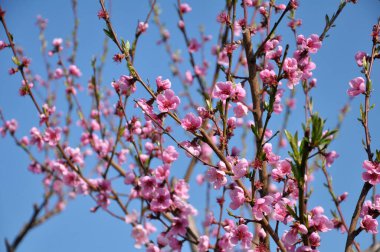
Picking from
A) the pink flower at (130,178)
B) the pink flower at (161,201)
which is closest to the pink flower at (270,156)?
the pink flower at (161,201)

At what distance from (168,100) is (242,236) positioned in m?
1.12

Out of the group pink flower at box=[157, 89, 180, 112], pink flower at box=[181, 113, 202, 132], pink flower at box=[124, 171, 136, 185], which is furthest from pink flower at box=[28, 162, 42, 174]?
pink flower at box=[181, 113, 202, 132]

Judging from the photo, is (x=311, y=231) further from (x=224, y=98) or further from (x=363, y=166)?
(x=224, y=98)

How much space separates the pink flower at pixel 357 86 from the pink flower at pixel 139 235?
230 cm

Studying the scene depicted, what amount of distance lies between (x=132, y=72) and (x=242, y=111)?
864mm

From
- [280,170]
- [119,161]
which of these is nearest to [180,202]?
[280,170]

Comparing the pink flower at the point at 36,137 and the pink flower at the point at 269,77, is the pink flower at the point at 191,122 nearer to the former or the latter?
the pink flower at the point at 269,77

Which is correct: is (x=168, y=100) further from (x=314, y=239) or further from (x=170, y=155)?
(x=314, y=239)

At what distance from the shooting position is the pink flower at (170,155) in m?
3.07

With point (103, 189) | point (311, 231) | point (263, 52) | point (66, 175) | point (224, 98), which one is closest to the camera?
point (311, 231)

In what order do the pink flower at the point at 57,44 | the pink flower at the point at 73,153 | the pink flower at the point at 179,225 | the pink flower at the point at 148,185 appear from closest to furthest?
the pink flower at the point at 179,225, the pink flower at the point at 148,185, the pink flower at the point at 73,153, the pink flower at the point at 57,44

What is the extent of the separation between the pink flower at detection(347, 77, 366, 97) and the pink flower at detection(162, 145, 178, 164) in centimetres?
170

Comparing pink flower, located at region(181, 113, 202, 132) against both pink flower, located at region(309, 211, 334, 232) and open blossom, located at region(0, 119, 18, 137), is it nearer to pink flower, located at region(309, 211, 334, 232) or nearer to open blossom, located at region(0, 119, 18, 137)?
pink flower, located at region(309, 211, 334, 232)

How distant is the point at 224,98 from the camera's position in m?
2.26
